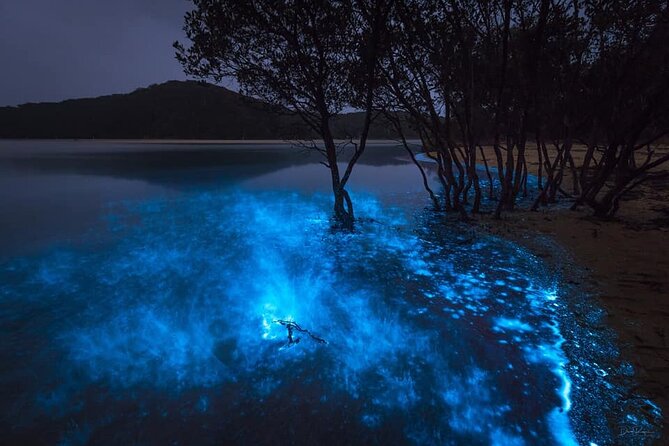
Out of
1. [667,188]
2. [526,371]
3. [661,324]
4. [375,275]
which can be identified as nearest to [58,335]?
[375,275]

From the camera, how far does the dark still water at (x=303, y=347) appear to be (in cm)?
507

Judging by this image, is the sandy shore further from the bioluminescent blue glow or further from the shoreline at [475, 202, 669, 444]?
the bioluminescent blue glow

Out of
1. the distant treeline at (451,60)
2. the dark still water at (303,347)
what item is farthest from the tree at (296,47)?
the dark still water at (303,347)

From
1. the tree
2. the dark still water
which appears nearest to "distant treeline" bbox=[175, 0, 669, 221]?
the tree

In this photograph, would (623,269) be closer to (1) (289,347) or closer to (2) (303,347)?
(2) (303,347)

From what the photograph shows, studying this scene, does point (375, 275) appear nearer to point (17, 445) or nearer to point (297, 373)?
point (297, 373)

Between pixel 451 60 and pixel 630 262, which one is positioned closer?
pixel 630 262

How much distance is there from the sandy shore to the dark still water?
43cm

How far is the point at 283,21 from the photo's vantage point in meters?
14.4

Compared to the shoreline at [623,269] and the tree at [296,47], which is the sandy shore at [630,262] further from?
the tree at [296,47]

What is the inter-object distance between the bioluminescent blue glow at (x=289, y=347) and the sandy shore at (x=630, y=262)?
3.89 feet

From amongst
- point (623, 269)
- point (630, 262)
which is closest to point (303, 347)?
point (623, 269)

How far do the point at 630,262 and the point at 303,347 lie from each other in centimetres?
1074

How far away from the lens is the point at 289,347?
7270 millimetres
